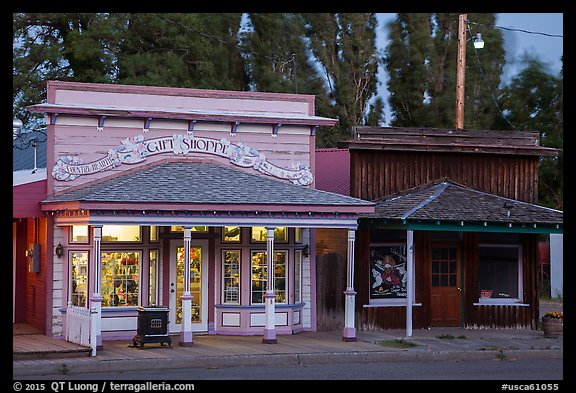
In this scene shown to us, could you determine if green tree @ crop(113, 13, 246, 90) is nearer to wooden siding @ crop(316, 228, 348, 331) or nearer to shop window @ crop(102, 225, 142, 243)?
wooden siding @ crop(316, 228, 348, 331)

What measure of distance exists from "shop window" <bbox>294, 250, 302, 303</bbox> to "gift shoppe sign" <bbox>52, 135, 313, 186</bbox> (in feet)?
5.56

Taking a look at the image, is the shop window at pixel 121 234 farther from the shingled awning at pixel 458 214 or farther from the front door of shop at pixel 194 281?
the shingled awning at pixel 458 214

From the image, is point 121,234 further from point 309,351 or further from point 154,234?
point 309,351

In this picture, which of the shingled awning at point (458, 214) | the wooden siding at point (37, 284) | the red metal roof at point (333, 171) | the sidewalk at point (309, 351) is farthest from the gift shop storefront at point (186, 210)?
the red metal roof at point (333, 171)

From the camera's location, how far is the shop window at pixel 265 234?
23.6m

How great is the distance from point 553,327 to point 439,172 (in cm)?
469

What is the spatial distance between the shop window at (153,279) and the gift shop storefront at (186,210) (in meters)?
0.02

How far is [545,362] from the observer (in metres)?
20.6

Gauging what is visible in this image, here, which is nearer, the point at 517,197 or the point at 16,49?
the point at 517,197

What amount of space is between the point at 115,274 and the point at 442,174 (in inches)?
334
